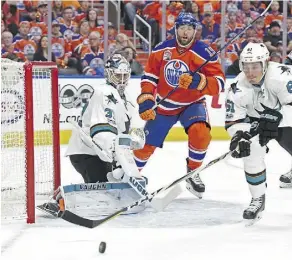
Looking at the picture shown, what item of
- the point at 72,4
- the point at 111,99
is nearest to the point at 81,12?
the point at 72,4

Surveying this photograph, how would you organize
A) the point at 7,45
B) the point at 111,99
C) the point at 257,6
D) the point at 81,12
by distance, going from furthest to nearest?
the point at 257,6, the point at 81,12, the point at 7,45, the point at 111,99

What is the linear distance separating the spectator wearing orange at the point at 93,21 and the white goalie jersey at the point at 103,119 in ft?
12.2

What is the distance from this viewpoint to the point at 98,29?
321 inches

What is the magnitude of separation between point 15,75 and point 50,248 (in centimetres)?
103

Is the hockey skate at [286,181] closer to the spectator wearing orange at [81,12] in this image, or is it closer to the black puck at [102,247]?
the black puck at [102,247]

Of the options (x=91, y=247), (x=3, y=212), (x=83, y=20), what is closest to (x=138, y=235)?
(x=91, y=247)

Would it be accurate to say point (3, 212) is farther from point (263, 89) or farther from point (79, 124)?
point (263, 89)

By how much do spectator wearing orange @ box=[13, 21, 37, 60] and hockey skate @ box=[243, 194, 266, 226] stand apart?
420cm

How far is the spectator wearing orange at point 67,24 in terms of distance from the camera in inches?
319

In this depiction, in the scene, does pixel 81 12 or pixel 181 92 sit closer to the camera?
pixel 181 92

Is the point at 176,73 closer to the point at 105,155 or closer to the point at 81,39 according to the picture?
the point at 105,155

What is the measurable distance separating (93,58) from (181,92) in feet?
10.9

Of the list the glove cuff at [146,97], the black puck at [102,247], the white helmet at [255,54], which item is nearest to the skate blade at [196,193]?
the glove cuff at [146,97]

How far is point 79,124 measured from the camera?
4.38 m
